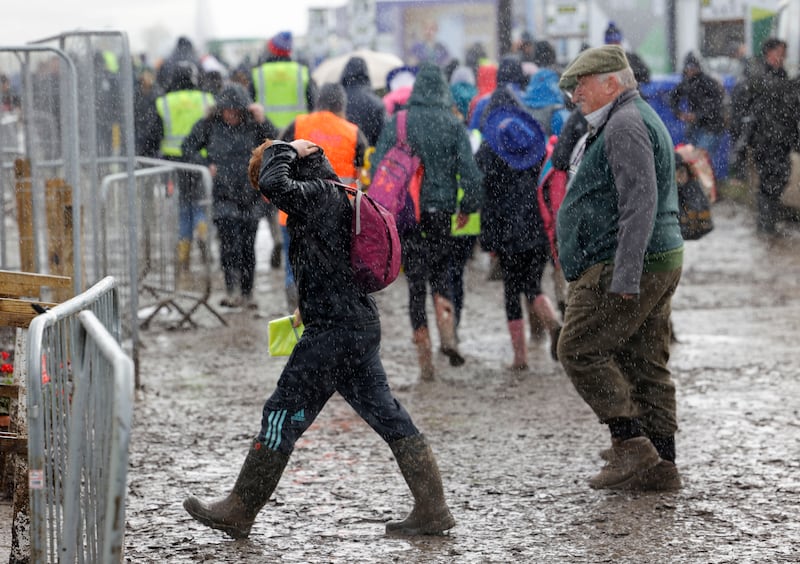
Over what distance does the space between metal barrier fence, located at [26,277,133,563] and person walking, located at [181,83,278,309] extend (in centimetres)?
709

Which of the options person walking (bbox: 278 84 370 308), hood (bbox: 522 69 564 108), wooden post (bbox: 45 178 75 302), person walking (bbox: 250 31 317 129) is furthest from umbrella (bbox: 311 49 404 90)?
wooden post (bbox: 45 178 75 302)

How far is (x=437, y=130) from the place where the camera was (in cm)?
848

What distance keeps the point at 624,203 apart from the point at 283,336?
1505 mm

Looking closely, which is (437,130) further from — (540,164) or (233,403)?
(233,403)

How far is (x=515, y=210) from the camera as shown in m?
8.76

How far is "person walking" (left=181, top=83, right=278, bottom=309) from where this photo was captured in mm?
11156

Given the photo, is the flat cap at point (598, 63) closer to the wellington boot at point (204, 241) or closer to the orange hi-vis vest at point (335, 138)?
the orange hi-vis vest at point (335, 138)

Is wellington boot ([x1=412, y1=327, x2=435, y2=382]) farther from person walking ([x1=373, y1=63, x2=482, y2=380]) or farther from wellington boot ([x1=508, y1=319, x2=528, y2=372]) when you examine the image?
wellington boot ([x1=508, y1=319, x2=528, y2=372])

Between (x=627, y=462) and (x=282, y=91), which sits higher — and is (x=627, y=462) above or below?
below

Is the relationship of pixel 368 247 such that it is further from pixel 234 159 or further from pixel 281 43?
pixel 281 43

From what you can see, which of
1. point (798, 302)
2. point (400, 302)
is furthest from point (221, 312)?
point (798, 302)

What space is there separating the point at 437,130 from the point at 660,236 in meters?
2.87

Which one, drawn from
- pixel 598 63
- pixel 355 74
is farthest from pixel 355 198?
pixel 355 74

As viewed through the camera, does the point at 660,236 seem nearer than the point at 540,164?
Yes
